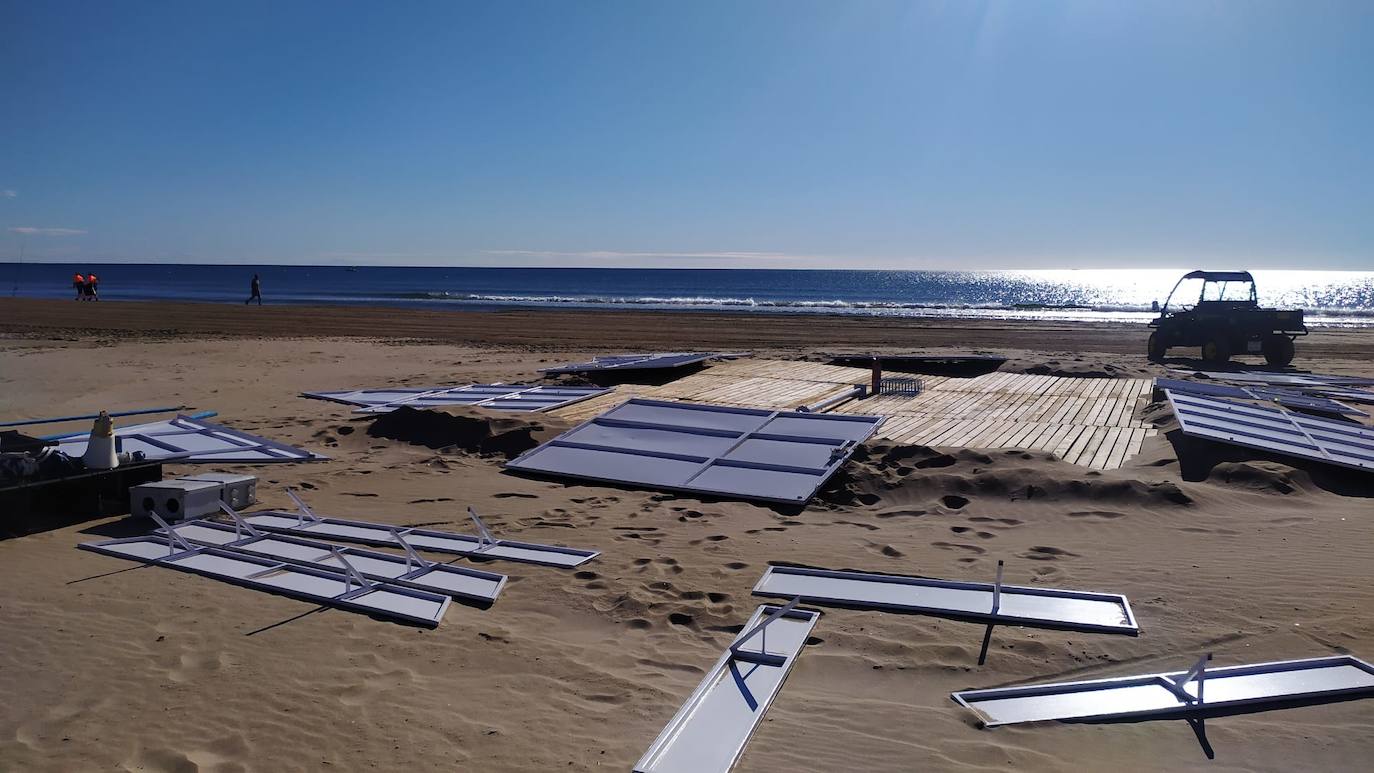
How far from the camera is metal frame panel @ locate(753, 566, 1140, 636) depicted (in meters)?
4.73

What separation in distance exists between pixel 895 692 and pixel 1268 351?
17842 mm

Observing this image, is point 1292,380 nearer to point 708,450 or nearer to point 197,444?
point 708,450

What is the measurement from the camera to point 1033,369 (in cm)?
1470

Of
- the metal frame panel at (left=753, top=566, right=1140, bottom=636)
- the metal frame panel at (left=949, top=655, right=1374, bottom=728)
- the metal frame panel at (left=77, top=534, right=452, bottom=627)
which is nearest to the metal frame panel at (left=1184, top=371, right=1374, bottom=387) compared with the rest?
the metal frame panel at (left=753, top=566, right=1140, bottom=636)

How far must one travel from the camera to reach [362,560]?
5750 millimetres

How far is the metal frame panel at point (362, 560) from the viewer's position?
5289mm

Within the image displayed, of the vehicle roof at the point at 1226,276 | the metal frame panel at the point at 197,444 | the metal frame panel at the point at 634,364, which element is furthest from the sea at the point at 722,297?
the metal frame panel at the point at 197,444

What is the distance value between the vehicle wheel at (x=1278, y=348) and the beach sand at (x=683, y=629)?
1203 cm

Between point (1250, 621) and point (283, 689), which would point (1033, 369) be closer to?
point (1250, 621)

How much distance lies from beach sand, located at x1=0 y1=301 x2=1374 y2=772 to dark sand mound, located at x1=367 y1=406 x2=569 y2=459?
0.58 ft

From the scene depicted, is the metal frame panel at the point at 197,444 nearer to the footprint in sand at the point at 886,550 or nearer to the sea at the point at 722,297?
the footprint in sand at the point at 886,550

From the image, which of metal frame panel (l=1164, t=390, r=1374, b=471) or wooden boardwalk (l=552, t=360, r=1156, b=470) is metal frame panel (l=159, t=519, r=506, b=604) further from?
metal frame panel (l=1164, t=390, r=1374, b=471)

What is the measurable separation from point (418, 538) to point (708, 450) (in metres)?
3.07

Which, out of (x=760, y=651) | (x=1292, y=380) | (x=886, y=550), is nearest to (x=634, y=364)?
(x=886, y=550)
